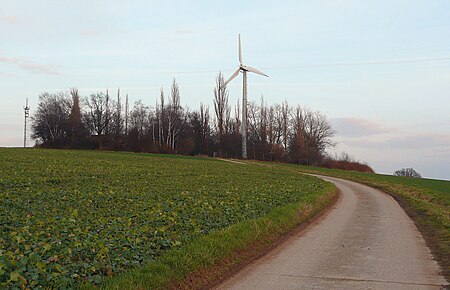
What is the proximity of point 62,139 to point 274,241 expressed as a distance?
91.3m

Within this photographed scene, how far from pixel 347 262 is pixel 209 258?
322 centimetres

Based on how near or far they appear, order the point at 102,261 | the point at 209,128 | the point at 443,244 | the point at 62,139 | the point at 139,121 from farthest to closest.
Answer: the point at 139,121
the point at 209,128
the point at 62,139
the point at 443,244
the point at 102,261

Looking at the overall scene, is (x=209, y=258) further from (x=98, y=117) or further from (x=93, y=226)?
(x=98, y=117)

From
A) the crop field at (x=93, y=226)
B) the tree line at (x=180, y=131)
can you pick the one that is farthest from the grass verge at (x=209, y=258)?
the tree line at (x=180, y=131)

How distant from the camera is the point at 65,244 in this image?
30.3 feet

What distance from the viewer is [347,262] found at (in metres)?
10.5

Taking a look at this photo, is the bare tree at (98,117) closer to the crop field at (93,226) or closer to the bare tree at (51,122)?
the bare tree at (51,122)

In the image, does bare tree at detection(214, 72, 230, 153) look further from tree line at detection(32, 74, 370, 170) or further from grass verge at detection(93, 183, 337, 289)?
grass verge at detection(93, 183, 337, 289)

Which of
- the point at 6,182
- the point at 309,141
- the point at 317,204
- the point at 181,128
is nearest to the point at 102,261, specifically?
the point at 317,204

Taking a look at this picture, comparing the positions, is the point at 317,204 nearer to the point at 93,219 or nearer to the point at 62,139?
the point at 93,219

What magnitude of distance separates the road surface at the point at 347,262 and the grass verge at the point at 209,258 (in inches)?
17.5

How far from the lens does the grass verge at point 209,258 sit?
25.3 feet

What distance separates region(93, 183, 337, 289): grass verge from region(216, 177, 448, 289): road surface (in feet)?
1.46

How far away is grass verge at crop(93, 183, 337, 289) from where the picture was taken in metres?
7.71
